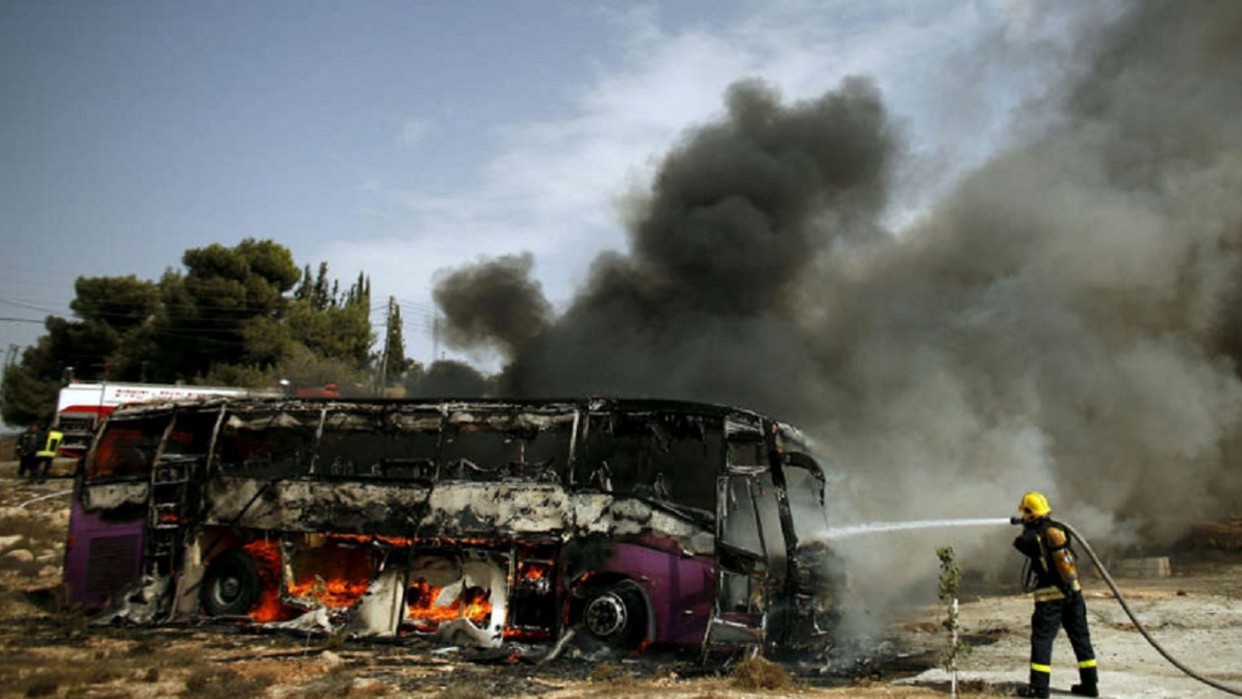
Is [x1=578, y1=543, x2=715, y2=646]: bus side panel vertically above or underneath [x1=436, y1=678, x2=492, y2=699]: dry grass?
above

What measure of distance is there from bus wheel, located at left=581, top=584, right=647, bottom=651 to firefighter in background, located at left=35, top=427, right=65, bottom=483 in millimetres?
20337

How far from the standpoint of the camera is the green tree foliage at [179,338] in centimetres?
3381


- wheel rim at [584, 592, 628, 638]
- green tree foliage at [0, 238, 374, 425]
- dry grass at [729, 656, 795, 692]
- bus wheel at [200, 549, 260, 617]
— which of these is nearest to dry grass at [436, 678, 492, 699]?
wheel rim at [584, 592, 628, 638]

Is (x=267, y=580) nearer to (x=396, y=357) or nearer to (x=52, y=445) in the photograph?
(x=52, y=445)

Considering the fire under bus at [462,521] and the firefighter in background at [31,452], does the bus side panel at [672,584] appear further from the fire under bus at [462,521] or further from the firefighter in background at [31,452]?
the firefighter in background at [31,452]

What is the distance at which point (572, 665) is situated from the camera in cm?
679

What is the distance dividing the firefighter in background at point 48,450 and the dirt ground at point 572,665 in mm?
14032

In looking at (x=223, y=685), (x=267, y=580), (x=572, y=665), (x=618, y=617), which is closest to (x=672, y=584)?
(x=618, y=617)

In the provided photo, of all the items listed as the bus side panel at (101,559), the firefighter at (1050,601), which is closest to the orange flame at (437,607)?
the bus side panel at (101,559)

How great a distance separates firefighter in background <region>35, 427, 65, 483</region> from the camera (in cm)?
2111

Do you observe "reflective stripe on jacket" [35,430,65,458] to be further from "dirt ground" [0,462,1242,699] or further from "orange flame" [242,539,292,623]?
"orange flame" [242,539,292,623]

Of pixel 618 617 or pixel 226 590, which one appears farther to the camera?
pixel 226 590

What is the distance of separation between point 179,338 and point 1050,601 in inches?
1407

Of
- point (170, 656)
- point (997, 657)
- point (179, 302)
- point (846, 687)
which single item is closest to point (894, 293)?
point (997, 657)
